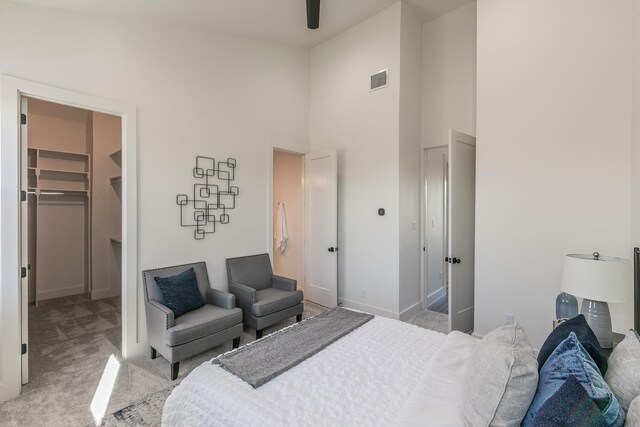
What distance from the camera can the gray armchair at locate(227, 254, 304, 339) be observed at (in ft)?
10.4

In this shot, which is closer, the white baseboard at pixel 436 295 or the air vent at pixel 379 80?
the air vent at pixel 379 80

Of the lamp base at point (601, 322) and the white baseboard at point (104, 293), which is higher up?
the lamp base at point (601, 322)

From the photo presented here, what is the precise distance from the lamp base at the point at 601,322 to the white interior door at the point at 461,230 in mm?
1360

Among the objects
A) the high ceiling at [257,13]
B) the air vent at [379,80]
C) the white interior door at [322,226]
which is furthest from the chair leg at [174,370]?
the air vent at [379,80]

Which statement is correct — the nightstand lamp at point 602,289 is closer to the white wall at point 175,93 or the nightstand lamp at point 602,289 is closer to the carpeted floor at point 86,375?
the carpeted floor at point 86,375

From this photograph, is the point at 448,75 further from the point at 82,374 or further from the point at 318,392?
the point at 82,374

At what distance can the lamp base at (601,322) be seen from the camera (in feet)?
5.66

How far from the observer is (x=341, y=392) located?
54.6 inches

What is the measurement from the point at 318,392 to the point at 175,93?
3233 millimetres

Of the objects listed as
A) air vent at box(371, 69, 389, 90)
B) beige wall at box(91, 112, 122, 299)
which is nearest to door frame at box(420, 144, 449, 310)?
air vent at box(371, 69, 389, 90)

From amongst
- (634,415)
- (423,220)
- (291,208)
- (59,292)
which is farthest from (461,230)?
(59,292)

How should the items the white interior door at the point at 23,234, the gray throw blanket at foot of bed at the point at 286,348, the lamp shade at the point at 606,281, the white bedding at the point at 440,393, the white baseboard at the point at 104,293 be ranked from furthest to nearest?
the white baseboard at the point at 104,293, the white interior door at the point at 23,234, the lamp shade at the point at 606,281, the gray throw blanket at foot of bed at the point at 286,348, the white bedding at the point at 440,393

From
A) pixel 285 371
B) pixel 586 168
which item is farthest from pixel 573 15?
pixel 285 371

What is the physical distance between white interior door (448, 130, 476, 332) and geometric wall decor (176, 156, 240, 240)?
8.57 ft
